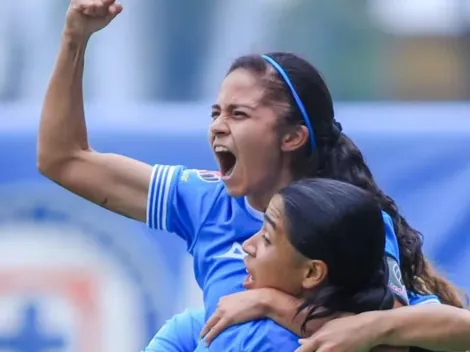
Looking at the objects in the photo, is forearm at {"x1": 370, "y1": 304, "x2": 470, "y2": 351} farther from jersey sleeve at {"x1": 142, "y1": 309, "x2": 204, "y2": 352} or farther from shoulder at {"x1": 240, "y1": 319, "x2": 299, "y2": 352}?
jersey sleeve at {"x1": 142, "y1": 309, "x2": 204, "y2": 352}

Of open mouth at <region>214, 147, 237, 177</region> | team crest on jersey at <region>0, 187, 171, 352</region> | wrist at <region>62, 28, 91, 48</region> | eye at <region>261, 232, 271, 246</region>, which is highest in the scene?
wrist at <region>62, 28, 91, 48</region>

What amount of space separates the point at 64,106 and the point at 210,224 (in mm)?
381

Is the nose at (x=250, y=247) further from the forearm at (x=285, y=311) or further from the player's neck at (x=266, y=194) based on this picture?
the player's neck at (x=266, y=194)

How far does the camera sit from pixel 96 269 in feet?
13.7

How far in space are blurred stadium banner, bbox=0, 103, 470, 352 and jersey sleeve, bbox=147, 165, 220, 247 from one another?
1.52 m

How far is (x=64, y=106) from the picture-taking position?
8.83 feet

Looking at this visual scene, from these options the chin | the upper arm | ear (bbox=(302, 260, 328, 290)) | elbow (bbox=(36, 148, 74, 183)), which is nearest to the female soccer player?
ear (bbox=(302, 260, 328, 290))

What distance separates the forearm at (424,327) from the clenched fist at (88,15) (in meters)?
0.79

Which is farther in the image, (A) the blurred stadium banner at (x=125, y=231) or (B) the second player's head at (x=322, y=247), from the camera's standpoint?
(A) the blurred stadium banner at (x=125, y=231)

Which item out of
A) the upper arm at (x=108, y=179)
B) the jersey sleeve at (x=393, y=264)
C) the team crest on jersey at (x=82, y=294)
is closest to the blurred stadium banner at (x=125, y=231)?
the team crest on jersey at (x=82, y=294)

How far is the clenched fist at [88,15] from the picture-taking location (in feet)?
8.61

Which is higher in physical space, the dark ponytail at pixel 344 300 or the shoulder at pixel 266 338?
the dark ponytail at pixel 344 300

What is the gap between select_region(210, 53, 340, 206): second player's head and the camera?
2.52 meters

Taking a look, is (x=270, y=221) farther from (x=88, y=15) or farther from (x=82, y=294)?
(x=82, y=294)
